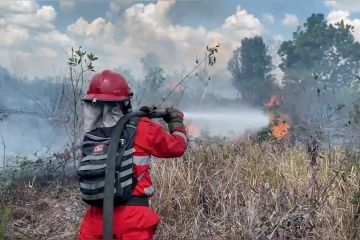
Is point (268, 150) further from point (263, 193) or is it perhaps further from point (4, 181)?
point (4, 181)

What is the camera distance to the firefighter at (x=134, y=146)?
11.5ft

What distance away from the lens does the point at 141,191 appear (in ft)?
11.7

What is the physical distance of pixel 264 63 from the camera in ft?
39.9

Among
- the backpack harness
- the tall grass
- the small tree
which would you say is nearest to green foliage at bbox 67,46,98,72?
the small tree

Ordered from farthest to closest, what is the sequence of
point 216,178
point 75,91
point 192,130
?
point 75,91 → point 192,130 → point 216,178

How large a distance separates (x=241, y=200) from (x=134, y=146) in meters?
2.26

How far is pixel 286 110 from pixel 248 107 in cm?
178

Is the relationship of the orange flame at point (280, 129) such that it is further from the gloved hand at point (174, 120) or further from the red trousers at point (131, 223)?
the red trousers at point (131, 223)

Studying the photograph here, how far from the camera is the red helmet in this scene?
3.58 metres

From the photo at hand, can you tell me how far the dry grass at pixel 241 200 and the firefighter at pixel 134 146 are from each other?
158cm

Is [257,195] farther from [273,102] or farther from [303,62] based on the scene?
[303,62]

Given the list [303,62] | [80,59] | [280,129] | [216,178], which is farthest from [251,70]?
[216,178]

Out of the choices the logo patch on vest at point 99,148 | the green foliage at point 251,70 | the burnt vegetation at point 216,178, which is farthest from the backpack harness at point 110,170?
the green foliage at point 251,70

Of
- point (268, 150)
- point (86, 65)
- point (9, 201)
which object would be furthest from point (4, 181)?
point (268, 150)
